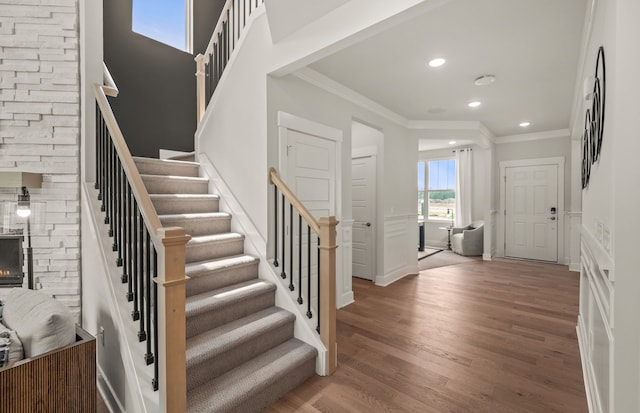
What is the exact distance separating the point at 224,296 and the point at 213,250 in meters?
0.54

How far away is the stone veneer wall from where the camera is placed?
2332mm

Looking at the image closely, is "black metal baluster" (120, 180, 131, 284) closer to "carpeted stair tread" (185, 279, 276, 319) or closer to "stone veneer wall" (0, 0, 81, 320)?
"carpeted stair tread" (185, 279, 276, 319)

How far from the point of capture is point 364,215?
15.7 ft

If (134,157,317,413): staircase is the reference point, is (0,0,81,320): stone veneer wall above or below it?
above

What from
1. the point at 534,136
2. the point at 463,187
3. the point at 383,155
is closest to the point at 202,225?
the point at 383,155

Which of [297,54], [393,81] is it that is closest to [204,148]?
[297,54]

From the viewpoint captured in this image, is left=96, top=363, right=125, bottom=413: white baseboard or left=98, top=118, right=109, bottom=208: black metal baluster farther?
left=98, top=118, right=109, bottom=208: black metal baluster

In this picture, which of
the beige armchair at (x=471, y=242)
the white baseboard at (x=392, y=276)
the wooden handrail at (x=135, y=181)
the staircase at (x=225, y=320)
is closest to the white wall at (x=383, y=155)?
the white baseboard at (x=392, y=276)

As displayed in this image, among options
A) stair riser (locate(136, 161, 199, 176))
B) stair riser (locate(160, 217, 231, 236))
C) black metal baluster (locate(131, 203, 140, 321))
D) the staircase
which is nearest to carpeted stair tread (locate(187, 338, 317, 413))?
the staircase

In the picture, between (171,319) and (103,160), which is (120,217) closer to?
(103,160)

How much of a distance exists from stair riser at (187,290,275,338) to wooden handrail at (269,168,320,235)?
28.6 inches

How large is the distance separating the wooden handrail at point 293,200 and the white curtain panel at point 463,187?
20.2 feet

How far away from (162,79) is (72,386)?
448 centimetres

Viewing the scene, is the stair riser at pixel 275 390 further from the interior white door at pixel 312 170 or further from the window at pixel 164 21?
the window at pixel 164 21
